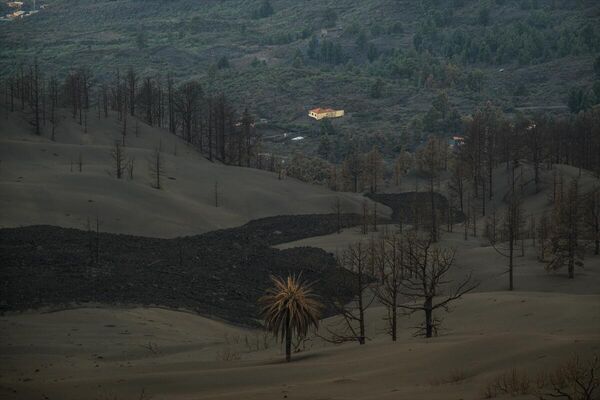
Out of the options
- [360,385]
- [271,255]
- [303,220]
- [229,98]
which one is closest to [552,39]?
[229,98]

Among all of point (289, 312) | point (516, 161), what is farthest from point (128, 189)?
point (289, 312)

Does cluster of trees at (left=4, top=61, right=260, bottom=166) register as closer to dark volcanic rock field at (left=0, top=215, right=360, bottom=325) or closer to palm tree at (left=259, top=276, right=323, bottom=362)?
dark volcanic rock field at (left=0, top=215, right=360, bottom=325)

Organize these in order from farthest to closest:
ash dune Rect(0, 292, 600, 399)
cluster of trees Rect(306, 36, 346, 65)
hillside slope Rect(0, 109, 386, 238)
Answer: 1. cluster of trees Rect(306, 36, 346, 65)
2. hillside slope Rect(0, 109, 386, 238)
3. ash dune Rect(0, 292, 600, 399)

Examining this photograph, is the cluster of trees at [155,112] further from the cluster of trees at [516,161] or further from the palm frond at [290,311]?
the palm frond at [290,311]

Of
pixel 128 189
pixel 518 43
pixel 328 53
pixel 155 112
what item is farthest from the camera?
pixel 328 53

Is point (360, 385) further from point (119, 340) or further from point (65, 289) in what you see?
point (65, 289)

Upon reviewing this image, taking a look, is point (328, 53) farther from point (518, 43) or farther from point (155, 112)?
point (155, 112)

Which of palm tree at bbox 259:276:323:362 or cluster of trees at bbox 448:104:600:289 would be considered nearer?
palm tree at bbox 259:276:323:362

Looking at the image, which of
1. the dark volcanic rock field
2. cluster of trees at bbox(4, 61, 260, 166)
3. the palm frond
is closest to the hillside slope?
cluster of trees at bbox(4, 61, 260, 166)
